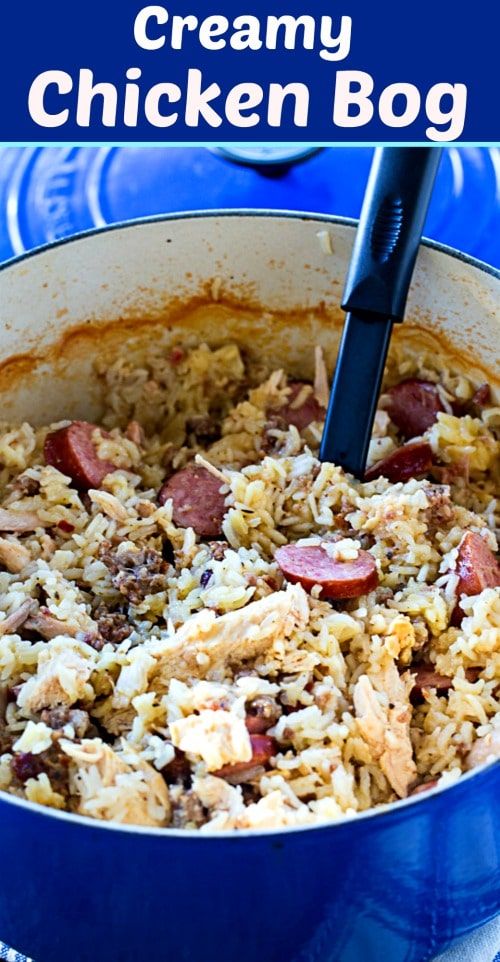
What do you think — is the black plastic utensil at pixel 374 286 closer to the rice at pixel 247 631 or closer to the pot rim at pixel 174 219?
the rice at pixel 247 631

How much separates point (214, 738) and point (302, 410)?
1203 millimetres

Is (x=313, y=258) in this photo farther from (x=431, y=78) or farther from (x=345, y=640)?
(x=345, y=640)

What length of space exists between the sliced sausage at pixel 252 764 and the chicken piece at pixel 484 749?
15.3 inches

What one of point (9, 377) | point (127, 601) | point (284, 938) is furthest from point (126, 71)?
point (284, 938)

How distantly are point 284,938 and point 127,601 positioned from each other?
32.8 inches

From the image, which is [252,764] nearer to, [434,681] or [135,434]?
[434,681]

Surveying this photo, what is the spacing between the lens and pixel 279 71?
2.65 meters

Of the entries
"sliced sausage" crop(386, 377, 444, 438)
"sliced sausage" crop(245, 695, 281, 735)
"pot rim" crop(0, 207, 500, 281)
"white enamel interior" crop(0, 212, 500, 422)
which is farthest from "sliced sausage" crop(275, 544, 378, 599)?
"pot rim" crop(0, 207, 500, 281)

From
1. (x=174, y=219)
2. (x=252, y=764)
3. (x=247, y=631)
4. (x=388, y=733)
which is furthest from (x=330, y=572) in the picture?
(x=174, y=219)

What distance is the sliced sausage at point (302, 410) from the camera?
3137 millimetres

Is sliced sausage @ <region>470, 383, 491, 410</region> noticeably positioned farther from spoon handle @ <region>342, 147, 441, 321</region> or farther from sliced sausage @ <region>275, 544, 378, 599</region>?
sliced sausage @ <region>275, 544, 378, 599</region>

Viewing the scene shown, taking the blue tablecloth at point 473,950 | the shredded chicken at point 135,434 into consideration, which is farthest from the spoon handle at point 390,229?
the blue tablecloth at point 473,950

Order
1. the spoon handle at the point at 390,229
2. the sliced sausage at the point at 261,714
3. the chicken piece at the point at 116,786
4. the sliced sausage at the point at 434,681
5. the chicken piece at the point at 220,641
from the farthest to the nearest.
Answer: the spoon handle at the point at 390,229 < the sliced sausage at the point at 434,681 < the chicken piece at the point at 220,641 < the sliced sausage at the point at 261,714 < the chicken piece at the point at 116,786

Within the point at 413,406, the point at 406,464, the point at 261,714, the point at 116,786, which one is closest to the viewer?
the point at 116,786
